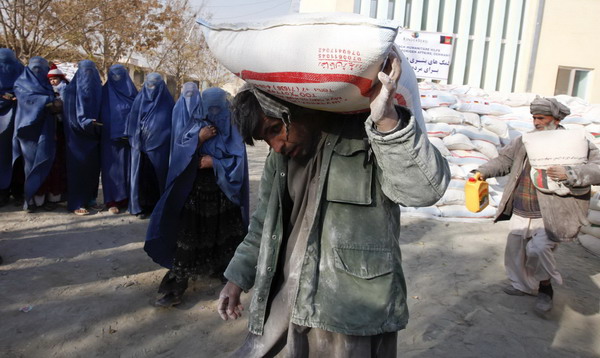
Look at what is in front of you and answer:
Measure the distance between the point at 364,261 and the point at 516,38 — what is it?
1169 cm

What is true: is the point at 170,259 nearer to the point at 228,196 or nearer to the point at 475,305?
the point at 228,196

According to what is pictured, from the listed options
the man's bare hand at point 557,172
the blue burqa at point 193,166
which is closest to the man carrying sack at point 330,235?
the blue burqa at point 193,166

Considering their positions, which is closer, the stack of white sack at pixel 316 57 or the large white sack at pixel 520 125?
the stack of white sack at pixel 316 57

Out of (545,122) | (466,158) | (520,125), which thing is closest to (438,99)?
(466,158)

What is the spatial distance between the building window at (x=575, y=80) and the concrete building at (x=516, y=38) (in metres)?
0.03

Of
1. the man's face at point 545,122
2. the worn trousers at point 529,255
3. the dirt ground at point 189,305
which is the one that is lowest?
the dirt ground at point 189,305

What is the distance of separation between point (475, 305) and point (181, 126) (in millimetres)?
2903

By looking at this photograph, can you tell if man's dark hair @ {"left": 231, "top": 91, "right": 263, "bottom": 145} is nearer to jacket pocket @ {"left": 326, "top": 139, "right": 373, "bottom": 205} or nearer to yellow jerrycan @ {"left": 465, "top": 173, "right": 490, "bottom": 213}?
jacket pocket @ {"left": 326, "top": 139, "right": 373, "bottom": 205}

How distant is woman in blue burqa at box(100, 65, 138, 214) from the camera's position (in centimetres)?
580

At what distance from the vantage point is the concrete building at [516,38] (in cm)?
1038

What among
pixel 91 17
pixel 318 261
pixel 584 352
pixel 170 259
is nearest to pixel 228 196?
pixel 170 259

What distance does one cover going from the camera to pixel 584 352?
116 inches

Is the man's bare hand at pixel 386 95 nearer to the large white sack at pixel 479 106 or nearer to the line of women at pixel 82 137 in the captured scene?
the line of women at pixel 82 137

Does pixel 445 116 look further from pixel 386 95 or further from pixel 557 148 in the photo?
pixel 386 95
